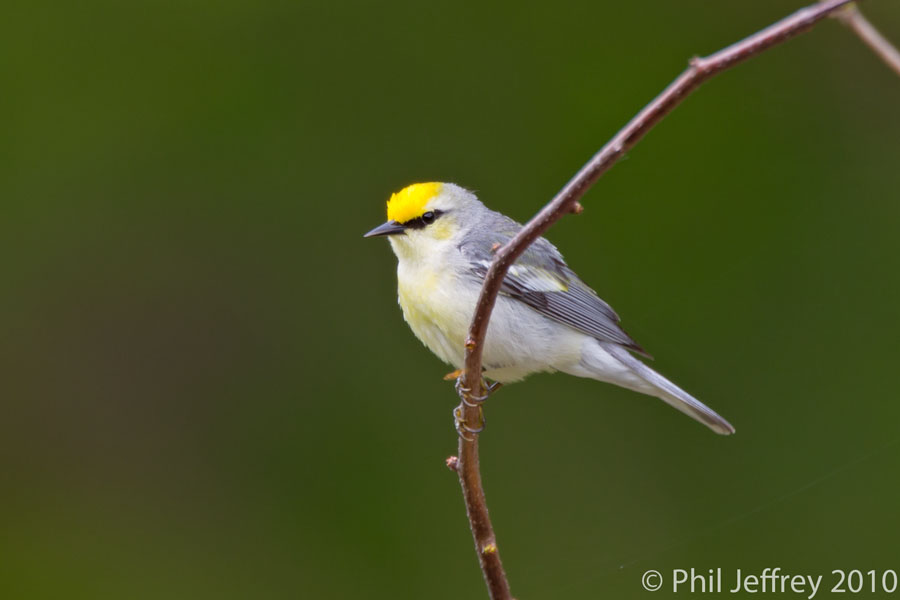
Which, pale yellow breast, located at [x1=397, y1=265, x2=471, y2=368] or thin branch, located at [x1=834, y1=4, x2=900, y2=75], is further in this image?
pale yellow breast, located at [x1=397, y1=265, x2=471, y2=368]

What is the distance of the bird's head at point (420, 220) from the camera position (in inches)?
107

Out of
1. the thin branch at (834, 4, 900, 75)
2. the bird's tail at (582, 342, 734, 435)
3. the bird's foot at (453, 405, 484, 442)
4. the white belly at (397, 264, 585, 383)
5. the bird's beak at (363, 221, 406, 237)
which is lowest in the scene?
the bird's tail at (582, 342, 734, 435)

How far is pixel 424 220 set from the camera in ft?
9.04

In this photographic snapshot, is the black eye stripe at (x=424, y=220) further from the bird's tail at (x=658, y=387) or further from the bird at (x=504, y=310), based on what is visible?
the bird's tail at (x=658, y=387)

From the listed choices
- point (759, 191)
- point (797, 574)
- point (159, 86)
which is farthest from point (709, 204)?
point (159, 86)

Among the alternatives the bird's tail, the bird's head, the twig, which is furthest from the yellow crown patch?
the twig

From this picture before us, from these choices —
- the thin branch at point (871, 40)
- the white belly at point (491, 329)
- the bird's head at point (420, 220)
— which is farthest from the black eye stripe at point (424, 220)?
the thin branch at point (871, 40)

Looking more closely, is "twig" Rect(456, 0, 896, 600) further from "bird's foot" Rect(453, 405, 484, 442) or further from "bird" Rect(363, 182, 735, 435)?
"bird" Rect(363, 182, 735, 435)

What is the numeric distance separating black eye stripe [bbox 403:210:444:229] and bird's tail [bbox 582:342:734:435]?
61 centimetres

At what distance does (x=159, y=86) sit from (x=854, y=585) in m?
3.49

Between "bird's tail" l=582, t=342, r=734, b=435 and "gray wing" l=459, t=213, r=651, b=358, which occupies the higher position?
"gray wing" l=459, t=213, r=651, b=358

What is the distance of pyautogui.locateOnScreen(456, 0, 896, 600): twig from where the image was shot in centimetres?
105

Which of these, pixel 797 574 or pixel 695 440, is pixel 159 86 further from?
pixel 797 574

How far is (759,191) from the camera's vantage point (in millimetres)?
3867
